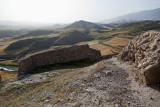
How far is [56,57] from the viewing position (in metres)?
32.8

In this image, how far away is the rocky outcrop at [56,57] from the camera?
29453mm

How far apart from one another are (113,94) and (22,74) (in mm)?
21866

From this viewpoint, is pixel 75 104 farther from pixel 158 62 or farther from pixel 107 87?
pixel 158 62

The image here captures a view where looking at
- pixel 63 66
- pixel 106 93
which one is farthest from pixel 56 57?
pixel 106 93

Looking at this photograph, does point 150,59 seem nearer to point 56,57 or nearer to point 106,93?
point 106,93

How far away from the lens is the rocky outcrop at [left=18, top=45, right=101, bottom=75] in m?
29.5

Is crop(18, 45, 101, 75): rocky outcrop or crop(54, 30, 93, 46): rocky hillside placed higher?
crop(54, 30, 93, 46): rocky hillside

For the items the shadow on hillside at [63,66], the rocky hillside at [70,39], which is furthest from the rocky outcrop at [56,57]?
the rocky hillside at [70,39]

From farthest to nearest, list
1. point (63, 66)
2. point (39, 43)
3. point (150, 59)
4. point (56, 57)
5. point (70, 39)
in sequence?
1. point (70, 39)
2. point (39, 43)
3. point (56, 57)
4. point (63, 66)
5. point (150, 59)

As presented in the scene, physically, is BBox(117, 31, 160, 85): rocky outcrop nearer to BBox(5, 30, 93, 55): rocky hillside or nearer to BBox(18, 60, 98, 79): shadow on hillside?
BBox(18, 60, 98, 79): shadow on hillside

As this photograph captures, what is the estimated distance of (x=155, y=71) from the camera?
11.8m

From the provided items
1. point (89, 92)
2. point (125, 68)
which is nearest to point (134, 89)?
point (89, 92)

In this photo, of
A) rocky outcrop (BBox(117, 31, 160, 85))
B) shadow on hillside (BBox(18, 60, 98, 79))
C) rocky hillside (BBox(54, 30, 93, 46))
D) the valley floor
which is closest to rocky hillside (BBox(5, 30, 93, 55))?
rocky hillside (BBox(54, 30, 93, 46))

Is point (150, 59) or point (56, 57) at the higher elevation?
point (150, 59)
